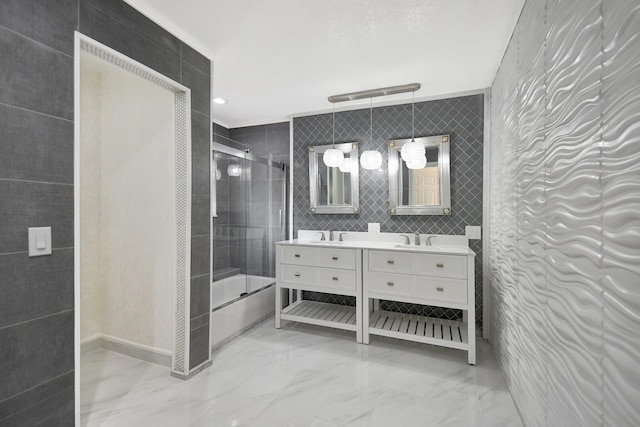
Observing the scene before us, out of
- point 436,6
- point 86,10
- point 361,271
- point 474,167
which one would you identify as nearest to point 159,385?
point 361,271

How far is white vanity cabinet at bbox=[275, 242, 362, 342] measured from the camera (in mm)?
2723

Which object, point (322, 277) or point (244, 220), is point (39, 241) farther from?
point (322, 277)

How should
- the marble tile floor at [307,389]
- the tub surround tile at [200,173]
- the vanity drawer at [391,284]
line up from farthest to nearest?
1. the vanity drawer at [391,284]
2. the tub surround tile at [200,173]
3. the marble tile floor at [307,389]

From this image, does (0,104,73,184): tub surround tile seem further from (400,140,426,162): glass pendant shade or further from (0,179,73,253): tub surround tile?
(400,140,426,162): glass pendant shade

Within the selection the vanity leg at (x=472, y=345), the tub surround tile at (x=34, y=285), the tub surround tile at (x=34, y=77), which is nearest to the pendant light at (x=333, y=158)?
the vanity leg at (x=472, y=345)

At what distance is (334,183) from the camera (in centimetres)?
338

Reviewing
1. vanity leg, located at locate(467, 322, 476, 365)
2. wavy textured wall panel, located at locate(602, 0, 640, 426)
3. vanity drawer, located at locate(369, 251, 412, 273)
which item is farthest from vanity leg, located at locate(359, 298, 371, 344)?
wavy textured wall panel, located at locate(602, 0, 640, 426)

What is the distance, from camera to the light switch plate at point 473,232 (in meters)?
2.83

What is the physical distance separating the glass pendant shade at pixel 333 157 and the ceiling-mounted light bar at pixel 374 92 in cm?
52

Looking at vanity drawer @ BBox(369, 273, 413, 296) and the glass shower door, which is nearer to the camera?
vanity drawer @ BBox(369, 273, 413, 296)

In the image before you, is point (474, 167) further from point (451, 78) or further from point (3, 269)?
point (3, 269)

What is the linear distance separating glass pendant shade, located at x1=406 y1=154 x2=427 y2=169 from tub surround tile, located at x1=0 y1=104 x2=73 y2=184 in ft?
8.05

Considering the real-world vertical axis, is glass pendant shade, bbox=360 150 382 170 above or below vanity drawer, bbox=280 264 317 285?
above

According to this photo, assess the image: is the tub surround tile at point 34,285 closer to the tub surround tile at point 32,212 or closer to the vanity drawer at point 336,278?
the tub surround tile at point 32,212
